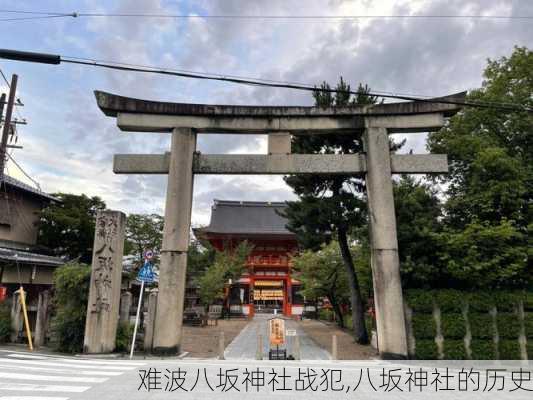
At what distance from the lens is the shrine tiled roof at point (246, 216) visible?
32.4 metres

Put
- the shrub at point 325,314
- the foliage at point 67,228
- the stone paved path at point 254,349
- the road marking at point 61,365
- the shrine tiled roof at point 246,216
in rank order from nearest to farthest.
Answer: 1. the road marking at point 61,365
2. the stone paved path at point 254,349
3. the foliage at point 67,228
4. the shrub at point 325,314
5. the shrine tiled roof at point 246,216

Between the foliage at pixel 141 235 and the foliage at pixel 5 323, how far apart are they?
14.1m

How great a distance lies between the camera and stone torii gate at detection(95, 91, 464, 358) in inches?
404

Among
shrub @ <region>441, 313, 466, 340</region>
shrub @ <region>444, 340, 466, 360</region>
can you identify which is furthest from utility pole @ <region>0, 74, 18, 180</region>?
shrub @ <region>444, 340, 466, 360</region>

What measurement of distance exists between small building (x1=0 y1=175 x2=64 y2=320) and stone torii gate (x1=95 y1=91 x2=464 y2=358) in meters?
9.09

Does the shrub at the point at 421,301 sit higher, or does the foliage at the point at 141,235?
the foliage at the point at 141,235

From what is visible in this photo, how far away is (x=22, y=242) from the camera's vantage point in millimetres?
21172

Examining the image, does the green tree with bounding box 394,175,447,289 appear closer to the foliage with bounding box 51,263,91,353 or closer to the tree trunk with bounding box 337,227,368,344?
the tree trunk with bounding box 337,227,368,344

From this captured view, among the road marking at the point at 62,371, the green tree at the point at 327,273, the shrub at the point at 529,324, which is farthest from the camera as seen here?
the green tree at the point at 327,273

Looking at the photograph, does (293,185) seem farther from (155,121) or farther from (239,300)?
(239,300)

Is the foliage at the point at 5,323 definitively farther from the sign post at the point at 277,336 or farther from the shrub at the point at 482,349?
the shrub at the point at 482,349

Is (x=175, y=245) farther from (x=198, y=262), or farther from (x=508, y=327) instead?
(x=198, y=262)

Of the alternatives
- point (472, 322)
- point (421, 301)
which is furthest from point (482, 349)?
point (421, 301)

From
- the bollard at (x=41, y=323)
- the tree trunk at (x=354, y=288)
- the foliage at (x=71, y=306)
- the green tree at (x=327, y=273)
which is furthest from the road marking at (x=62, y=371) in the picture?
the green tree at (x=327, y=273)
